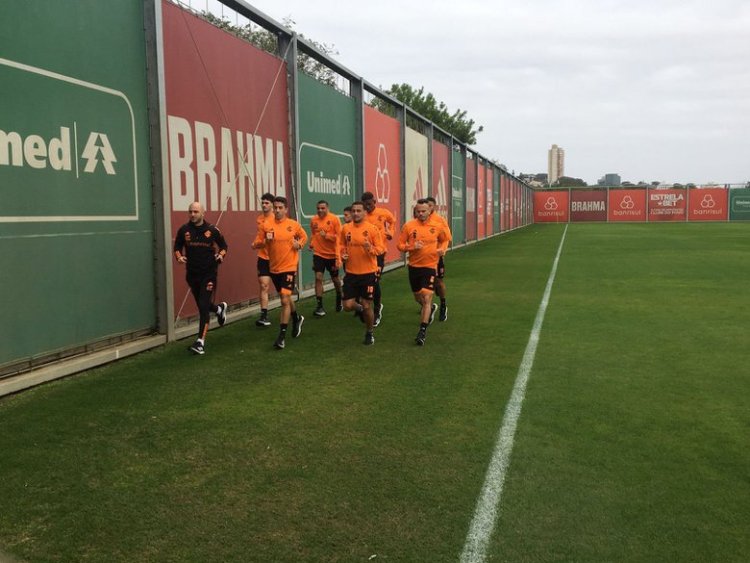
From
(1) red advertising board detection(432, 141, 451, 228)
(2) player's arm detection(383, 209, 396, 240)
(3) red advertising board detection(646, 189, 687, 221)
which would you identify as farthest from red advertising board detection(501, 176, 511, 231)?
(2) player's arm detection(383, 209, 396, 240)

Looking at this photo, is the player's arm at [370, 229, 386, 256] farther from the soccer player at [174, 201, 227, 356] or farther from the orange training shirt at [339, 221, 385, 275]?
the soccer player at [174, 201, 227, 356]

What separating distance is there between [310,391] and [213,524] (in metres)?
2.69

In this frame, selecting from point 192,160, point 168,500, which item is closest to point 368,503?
point 168,500

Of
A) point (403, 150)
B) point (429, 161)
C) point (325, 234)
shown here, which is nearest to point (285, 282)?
point (325, 234)

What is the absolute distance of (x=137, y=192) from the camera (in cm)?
841

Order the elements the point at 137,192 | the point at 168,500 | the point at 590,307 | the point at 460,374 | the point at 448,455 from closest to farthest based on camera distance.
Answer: the point at 168,500
the point at 448,455
the point at 460,374
the point at 137,192
the point at 590,307

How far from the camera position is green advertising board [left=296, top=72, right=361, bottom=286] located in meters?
13.5

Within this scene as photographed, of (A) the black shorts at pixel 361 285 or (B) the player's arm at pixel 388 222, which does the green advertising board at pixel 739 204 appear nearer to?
(B) the player's arm at pixel 388 222

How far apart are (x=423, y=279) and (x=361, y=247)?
1.09m

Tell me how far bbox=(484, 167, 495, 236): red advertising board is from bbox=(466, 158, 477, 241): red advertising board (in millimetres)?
4167

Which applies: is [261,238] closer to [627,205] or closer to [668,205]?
[627,205]

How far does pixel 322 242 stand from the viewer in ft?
37.3

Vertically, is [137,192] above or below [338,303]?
above

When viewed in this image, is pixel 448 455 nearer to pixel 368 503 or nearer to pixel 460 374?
pixel 368 503
